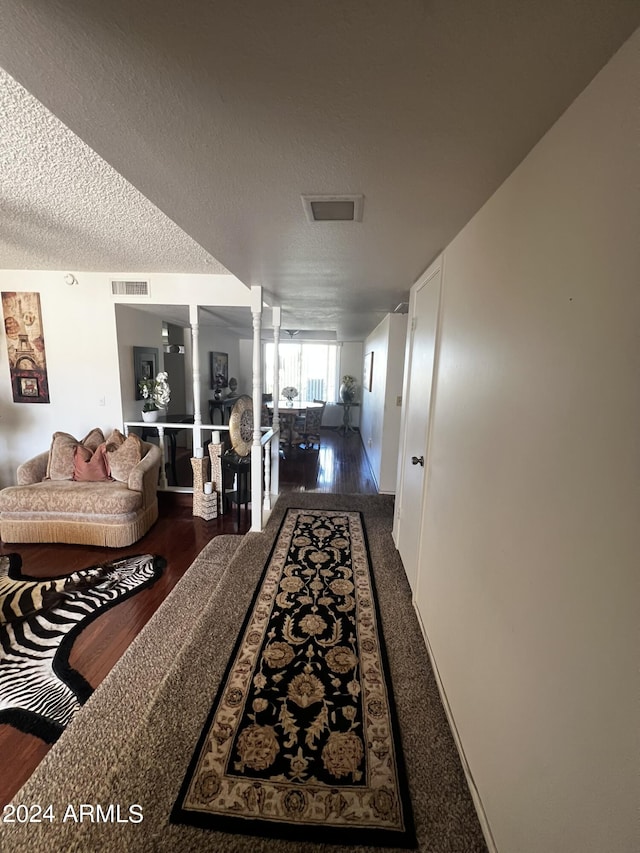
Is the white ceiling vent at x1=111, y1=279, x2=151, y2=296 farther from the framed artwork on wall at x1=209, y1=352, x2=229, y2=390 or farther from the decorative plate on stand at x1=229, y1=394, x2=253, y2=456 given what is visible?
the framed artwork on wall at x1=209, y1=352, x2=229, y2=390

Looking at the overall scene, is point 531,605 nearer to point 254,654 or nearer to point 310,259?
point 254,654

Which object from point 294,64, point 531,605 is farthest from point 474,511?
point 294,64

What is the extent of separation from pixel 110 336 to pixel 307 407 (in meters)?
3.29

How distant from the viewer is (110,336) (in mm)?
3551

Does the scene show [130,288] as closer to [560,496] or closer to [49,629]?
[49,629]

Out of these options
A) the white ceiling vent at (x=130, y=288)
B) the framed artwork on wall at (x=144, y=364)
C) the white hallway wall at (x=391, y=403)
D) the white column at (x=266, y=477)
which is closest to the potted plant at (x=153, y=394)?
the framed artwork on wall at (x=144, y=364)

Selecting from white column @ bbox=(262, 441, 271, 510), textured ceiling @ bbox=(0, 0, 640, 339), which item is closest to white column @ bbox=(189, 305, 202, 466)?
white column @ bbox=(262, 441, 271, 510)

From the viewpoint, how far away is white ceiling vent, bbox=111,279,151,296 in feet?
11.4

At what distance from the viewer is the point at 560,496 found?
812mm

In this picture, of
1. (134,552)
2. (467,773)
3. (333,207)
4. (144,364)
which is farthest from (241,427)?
(467,773)

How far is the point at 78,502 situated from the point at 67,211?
2.20 metres

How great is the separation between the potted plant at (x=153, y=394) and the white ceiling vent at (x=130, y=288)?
88 cm

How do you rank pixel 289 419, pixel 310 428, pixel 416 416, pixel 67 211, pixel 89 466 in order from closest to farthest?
pixel 67 211 → pixel 416 416 → pixel 89 466 → pixel 289 419 → pixel 310 428

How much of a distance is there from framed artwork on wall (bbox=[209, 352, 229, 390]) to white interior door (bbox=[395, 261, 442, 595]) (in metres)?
4.82
